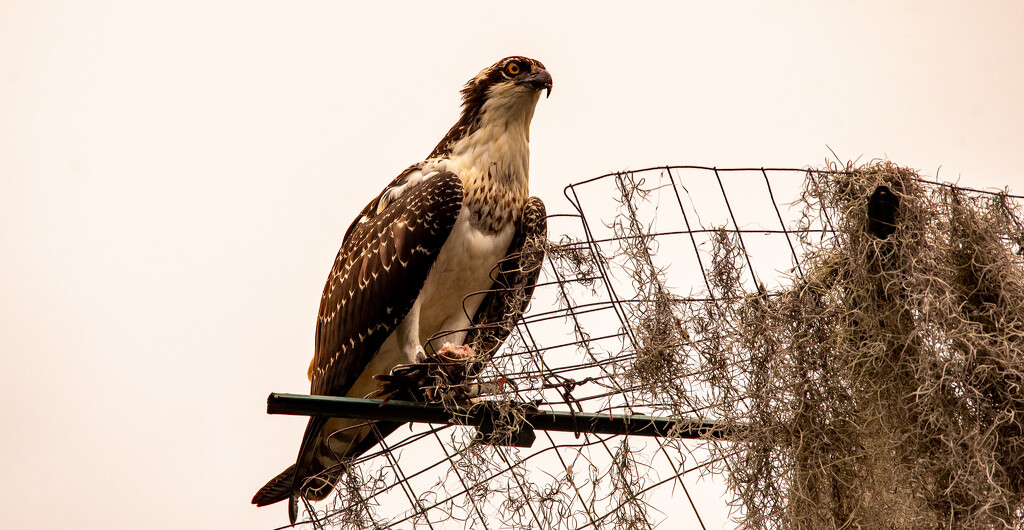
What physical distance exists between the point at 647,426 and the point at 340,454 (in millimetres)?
2082

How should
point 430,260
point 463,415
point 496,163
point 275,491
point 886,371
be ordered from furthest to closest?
point 496,163, point 430,260, point 275,491, point 463,415, point 886,371

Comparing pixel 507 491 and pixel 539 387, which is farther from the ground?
pixel 539 387

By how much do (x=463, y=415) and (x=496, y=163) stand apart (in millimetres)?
1823

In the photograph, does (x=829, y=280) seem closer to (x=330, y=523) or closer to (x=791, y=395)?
(x=791, y=395)

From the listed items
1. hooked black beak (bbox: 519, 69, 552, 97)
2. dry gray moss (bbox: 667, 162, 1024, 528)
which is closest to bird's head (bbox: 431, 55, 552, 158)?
hooked black beak (bbox: 519, 69, 552, 97)

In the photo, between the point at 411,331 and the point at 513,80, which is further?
the point at 513,80

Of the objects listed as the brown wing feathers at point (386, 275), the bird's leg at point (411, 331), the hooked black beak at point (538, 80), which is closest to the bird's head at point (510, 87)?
the hooked black beak at point (538, 80)

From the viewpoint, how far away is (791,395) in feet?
11.9

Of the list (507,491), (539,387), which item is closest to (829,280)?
(539,387)

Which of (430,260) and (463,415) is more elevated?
(430,260)

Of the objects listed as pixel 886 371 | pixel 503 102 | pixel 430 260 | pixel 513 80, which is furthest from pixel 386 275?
pixel 886 371

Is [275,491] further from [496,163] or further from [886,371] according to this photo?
[886,371]

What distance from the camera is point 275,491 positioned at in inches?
205

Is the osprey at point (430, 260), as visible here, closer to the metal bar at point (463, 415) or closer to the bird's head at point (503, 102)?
the bird's head at point (503, 102)
